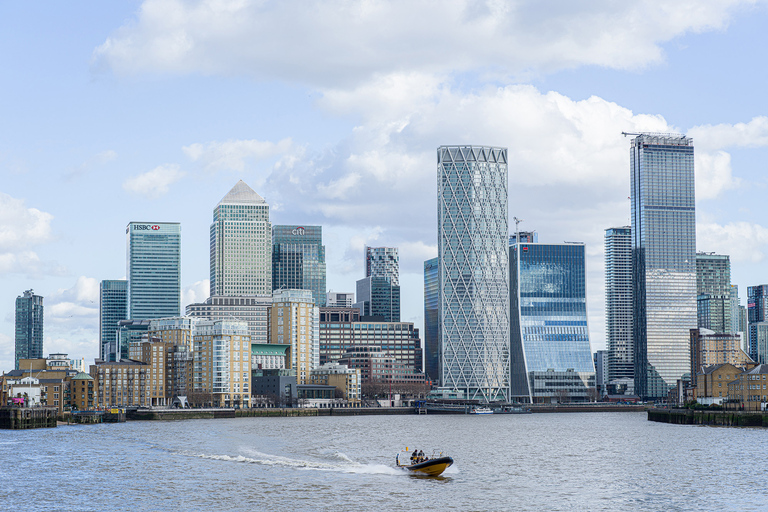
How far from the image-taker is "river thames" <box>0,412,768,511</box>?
312 feet

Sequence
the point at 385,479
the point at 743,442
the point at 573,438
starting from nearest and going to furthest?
the point at 385,479 → the point at 743,442 → the point at 573,438

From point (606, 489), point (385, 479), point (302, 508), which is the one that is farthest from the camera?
point (385, 479)

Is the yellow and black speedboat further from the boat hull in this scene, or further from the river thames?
the river thames

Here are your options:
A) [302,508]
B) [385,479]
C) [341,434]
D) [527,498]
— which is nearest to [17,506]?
[302,508]

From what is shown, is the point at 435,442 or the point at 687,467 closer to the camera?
the point at 687,467

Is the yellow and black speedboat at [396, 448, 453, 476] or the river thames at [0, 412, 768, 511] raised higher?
the yellow and black speedboat at [396, 448, 453, 476]

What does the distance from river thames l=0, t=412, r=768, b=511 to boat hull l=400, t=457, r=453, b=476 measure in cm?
161

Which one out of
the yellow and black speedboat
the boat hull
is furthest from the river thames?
the boat hull

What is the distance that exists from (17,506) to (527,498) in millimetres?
45848

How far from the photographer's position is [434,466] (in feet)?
369

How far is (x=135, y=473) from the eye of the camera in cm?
11838

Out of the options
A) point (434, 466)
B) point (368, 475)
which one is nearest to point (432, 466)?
point (434, 466)

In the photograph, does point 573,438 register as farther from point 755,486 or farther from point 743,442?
point 755,486

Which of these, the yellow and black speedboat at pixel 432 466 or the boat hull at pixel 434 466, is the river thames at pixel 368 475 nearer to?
the yellow and black speedboat at pixel 432 466
